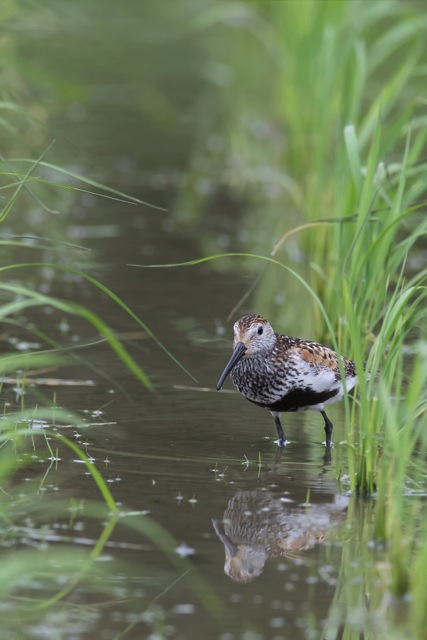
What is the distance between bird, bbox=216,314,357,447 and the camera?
6.68 metres

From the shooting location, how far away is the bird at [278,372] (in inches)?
263

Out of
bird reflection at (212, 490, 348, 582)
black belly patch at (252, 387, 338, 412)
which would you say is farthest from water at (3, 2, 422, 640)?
black belly patch at (252, 387, 338, 412)

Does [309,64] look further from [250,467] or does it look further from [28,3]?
[250,467]

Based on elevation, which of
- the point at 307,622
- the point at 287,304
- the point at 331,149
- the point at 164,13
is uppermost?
the point at 164,13

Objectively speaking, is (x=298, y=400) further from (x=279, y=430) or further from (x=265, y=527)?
(x=265, y=527)

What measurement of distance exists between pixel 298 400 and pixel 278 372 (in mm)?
200

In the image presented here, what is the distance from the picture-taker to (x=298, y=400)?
22.1 feet

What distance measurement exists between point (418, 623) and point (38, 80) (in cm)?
512

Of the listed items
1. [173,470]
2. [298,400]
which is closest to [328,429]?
[298,400]

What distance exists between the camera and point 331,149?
13773 mm

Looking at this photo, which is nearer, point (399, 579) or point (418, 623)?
point (418, 623)

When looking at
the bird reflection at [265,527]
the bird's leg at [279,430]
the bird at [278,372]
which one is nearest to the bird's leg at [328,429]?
the bird at [278,372]

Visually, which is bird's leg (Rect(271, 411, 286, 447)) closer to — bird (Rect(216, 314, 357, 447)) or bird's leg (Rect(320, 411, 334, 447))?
bird (Rect(216, 314, 357, 447))

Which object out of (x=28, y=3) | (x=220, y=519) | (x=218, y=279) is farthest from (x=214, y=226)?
(x=220, y=519)
